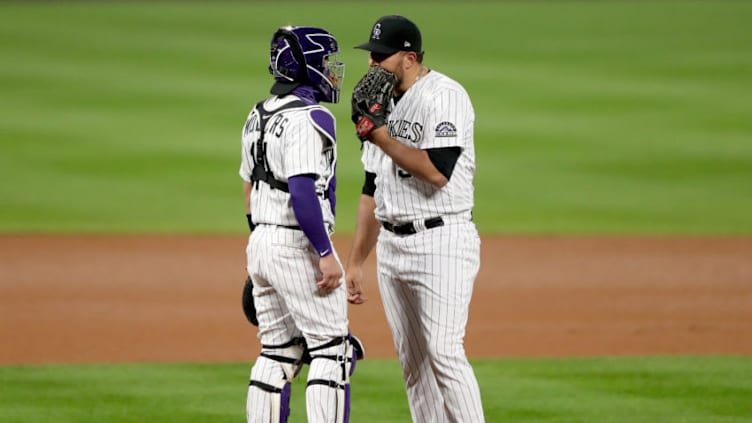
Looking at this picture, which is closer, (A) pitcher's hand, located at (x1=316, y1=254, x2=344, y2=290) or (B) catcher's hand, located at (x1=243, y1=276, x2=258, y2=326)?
(A) pitcher's hand, located at (x1=316, y1=254, x2=344, y2=290)

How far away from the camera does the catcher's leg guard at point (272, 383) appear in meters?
4.98

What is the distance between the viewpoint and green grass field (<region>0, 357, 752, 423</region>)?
6.37 meters

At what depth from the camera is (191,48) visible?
71.5 ft

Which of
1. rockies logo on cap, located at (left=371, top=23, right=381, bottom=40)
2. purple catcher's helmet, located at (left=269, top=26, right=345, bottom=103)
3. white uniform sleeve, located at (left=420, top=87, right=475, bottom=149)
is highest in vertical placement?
rockies logo on cap, located at (left=371, top=23, right=381, bottom=40)

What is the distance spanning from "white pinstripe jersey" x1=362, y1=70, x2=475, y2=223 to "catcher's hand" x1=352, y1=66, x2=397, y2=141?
0.69ft

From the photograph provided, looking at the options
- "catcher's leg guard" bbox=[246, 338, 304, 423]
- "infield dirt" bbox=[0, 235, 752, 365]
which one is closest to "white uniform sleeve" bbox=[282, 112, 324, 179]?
"catcher's leg guard" bbox=[246, 338, 304, 423]

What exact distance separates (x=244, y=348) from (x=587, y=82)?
42.0 feet

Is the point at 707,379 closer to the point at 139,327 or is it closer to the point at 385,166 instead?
the point at 385,166

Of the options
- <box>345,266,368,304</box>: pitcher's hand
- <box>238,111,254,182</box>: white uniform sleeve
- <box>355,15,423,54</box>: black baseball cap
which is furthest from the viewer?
<box>345,266,368,304</box>: pitcher's hand

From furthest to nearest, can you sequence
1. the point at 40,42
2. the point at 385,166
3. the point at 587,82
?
the point at 40,42 → the point at 587,82 → the point at 385,166

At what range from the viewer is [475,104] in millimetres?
18656

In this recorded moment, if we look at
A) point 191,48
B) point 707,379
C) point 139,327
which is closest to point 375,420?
point 707,379

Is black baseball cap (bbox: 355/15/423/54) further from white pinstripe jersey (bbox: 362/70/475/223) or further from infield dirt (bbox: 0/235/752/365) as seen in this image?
infield dirt (bbox: 0/235/752/365)

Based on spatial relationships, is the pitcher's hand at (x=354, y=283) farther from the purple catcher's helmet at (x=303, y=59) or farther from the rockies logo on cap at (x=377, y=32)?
the rockies logo on cap at (x=377, y=32)
